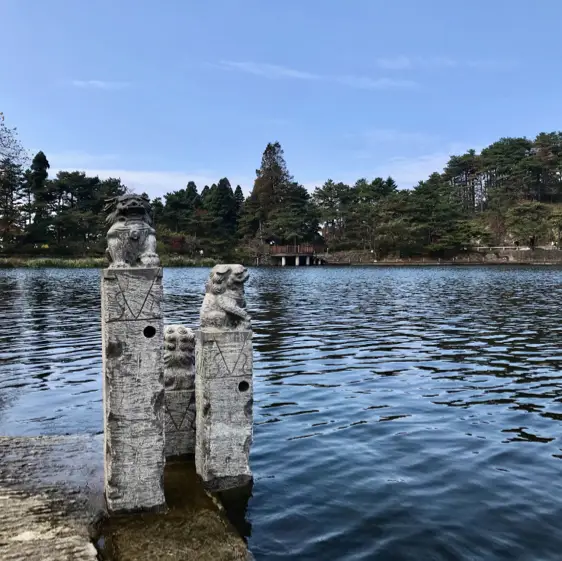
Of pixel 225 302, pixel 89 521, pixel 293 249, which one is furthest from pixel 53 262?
pixel 89 521

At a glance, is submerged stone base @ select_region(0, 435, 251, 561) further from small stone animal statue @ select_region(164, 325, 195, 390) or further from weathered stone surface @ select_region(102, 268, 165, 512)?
small stone animal statue @ select_region(164, 325, 195, 390)

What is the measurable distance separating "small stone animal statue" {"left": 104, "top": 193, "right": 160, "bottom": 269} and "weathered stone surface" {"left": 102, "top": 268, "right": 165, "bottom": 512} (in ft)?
0.89

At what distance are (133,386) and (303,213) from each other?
279ft

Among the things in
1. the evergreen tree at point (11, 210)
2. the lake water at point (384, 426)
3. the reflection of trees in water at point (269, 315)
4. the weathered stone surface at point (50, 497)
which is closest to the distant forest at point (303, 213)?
the evergreen tree at point (11, 210)

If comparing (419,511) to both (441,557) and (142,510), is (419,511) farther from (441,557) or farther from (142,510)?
(142,510)

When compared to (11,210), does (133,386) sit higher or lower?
lower

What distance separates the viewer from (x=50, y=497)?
481 cm

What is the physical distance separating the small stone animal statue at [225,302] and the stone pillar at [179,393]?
612 mm

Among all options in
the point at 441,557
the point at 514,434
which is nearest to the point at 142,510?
the point at 441,557

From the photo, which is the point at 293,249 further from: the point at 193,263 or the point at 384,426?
the point at 384,426

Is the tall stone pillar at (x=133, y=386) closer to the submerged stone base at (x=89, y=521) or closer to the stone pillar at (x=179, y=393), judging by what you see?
the submerged stone base at (x=89, y=521)

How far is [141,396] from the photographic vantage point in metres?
4.66

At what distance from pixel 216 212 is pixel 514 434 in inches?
3561

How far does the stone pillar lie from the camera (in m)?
5.76
